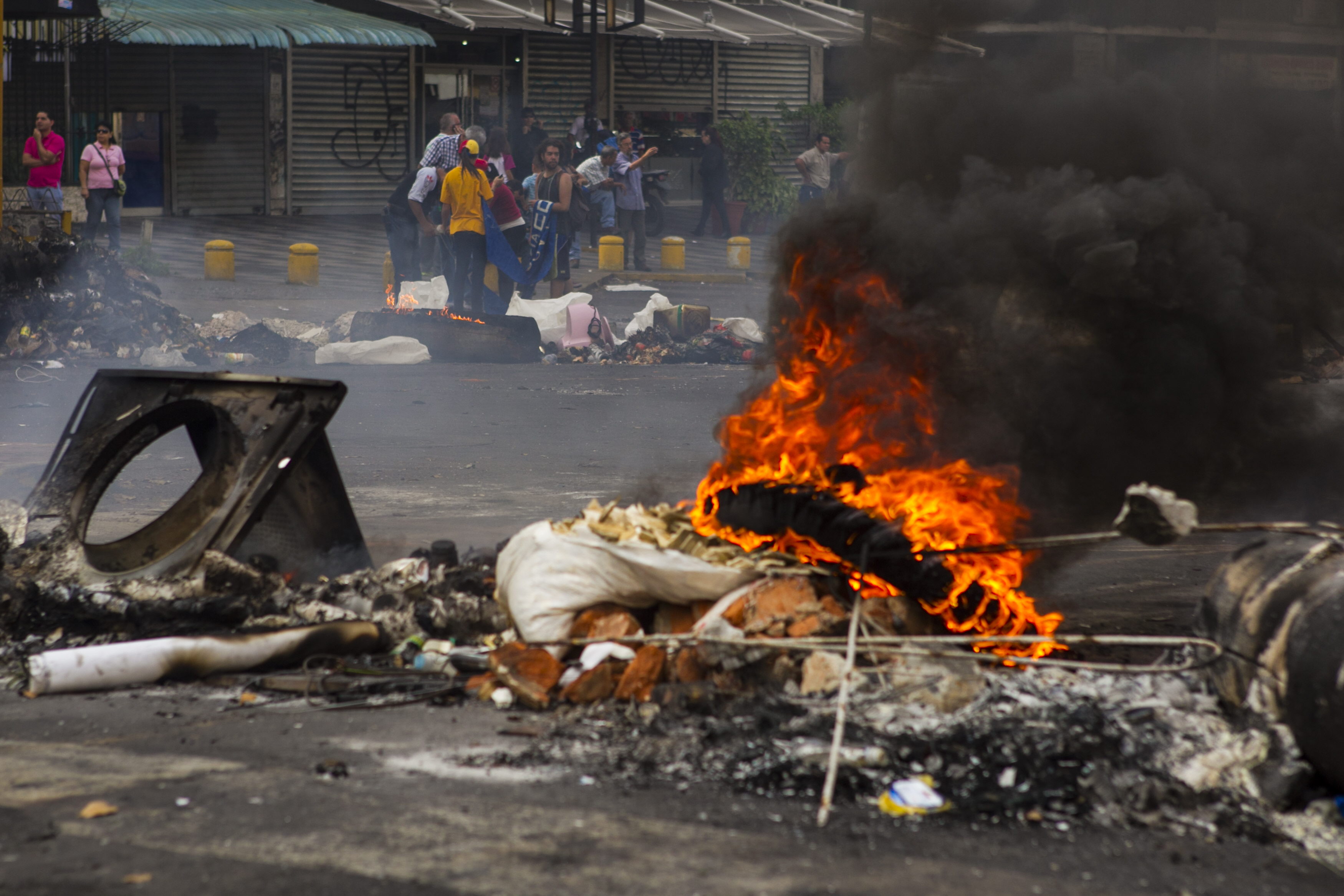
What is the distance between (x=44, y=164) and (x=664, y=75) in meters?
15.1

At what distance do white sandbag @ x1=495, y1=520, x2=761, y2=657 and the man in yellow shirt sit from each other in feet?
29.7

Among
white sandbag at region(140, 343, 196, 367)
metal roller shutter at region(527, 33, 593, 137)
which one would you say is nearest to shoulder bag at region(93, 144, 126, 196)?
white sandbag at region(140, 343, 196, 367)

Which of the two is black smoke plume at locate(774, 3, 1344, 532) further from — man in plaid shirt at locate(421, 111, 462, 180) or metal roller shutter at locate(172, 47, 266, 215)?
metal roller shutter at locate(172, 47, 266, 215)

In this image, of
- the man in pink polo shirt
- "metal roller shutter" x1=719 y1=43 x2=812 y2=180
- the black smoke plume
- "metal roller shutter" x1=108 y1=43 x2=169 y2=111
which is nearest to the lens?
the black smoke plume

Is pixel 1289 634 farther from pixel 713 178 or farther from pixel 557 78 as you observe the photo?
pixel 557 78

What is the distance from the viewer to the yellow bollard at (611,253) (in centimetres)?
1970

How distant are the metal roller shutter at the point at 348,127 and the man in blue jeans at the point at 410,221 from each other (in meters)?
11.3

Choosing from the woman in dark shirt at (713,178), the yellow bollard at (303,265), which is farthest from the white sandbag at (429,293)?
the woman in dark shirt at (713,178)

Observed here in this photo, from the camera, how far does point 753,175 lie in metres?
26.0

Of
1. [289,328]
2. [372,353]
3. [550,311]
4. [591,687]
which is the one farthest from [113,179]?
[591,687]

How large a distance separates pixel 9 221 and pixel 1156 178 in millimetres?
11851

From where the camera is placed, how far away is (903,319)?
5523 mm

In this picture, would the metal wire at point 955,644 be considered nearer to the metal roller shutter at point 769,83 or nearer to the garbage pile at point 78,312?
the garbage pile at point 78,312

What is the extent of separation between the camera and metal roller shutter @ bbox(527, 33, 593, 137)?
28.0 m
